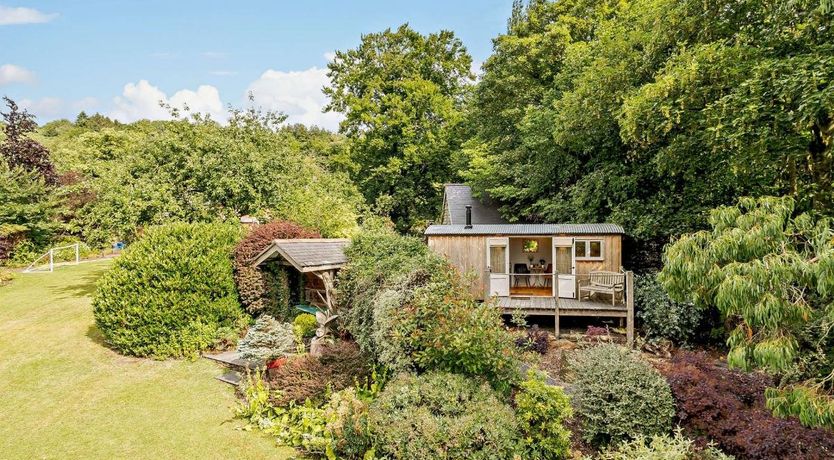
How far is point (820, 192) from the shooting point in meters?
8.46

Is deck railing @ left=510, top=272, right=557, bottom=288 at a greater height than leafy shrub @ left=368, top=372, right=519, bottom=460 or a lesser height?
greater

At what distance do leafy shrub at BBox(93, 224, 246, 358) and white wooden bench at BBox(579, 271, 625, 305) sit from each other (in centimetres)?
1079

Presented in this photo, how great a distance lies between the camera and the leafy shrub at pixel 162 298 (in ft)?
37.5

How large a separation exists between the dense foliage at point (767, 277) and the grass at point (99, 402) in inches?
274

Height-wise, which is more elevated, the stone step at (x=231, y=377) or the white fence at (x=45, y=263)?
the white fence at (x=45, y=263)

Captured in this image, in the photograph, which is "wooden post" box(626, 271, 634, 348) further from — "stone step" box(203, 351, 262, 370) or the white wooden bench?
"stone step" box(203, 351, 262, 370)

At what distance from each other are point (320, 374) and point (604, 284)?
833 centimetres

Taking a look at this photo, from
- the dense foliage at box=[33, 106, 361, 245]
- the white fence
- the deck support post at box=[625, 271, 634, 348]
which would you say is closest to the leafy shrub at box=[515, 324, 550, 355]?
the deck support post at box=[625, 271, 634, 348]

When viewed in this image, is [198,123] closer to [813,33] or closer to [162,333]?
[162,333]

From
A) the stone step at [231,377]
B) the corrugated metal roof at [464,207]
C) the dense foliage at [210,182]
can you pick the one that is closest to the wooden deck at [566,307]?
the corrugated metal roof at [464,207]

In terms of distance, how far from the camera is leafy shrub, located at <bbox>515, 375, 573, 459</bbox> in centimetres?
622

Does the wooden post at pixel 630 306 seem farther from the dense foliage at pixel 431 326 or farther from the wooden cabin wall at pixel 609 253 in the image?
the dense foliage at pixel 431 326

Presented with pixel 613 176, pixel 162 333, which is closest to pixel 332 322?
pixel 162 333

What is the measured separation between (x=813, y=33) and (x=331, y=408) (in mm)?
11741
